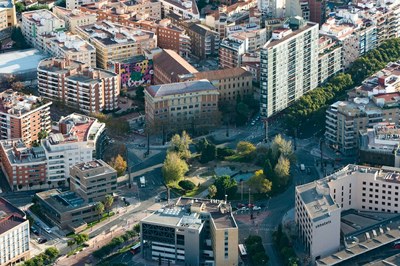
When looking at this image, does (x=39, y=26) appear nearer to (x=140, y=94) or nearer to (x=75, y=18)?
(x=75, y=18)

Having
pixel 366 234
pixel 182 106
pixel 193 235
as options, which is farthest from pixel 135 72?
pixel 366 234

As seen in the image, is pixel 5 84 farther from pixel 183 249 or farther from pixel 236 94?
pixel 183 249

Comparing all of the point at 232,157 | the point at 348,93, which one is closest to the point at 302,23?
the point at 348,93

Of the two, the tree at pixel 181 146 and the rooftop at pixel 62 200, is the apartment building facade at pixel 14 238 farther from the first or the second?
the tree at pixel 181 146

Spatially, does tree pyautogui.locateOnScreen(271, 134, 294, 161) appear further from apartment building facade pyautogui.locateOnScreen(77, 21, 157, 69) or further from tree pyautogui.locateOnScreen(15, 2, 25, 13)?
tree pyautogui.locateOnScreen(15, 2, 25, 13)

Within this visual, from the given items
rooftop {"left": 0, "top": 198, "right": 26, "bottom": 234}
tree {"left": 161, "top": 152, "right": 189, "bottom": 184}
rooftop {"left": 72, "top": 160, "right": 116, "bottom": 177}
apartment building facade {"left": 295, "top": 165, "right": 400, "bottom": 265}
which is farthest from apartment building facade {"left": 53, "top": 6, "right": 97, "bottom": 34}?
apartment building facade {"left": 295, "top": 165, "right": 400, "bottom": 265}

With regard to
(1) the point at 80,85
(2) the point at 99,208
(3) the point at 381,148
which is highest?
(1) the point at 80,85
